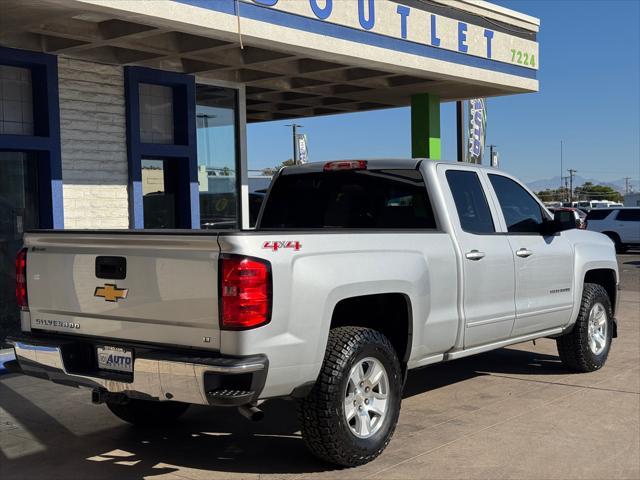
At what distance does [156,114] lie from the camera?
1087 cm

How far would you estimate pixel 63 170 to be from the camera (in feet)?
31.1

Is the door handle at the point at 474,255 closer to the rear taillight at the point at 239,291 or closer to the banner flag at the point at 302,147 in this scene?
the rear taillight at the point at 239,291

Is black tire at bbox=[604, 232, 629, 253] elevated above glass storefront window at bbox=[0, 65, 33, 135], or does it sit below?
below

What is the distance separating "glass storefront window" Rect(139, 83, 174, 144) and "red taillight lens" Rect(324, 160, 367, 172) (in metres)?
5.06

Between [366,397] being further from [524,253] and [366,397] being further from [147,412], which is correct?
[524,253]

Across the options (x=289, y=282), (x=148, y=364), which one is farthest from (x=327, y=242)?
(x=148, y=364)

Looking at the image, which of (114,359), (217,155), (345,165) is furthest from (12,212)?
(114,359)

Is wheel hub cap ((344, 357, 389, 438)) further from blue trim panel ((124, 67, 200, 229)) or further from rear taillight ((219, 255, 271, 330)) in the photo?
blue trim panel ((124, 67, 200, 229))

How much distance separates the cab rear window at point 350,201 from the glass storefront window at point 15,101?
4067mm

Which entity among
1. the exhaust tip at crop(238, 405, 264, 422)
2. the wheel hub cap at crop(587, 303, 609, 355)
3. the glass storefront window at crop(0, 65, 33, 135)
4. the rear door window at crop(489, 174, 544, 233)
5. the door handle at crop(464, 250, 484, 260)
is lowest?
the wheel hub cap at crop(587, 303, 609, 355)

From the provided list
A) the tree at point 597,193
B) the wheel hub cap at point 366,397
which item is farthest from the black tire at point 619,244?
the tree at point 597,193

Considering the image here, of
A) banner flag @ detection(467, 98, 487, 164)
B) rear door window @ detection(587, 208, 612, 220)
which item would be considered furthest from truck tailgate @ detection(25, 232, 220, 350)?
rear door window @ detection(587, 208, 612, 220)

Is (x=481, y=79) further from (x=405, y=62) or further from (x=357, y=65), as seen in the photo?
(x=357, y=65)

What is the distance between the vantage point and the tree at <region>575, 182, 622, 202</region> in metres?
118
